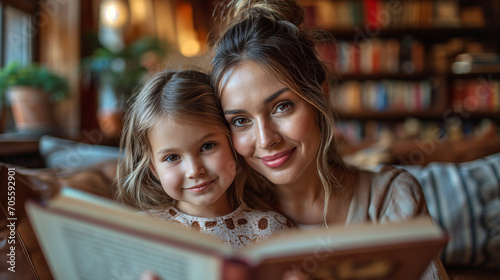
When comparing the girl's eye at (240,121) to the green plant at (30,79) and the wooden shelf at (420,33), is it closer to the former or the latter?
the green plant at (30,79)

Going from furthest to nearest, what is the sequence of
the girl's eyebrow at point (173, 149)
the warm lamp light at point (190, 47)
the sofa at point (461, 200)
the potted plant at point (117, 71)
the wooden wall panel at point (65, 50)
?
1. the warm lamp light at point (190, 47)
2. the potted plant at point (117, 71)
3. the wooden wall panel at point (65, 50)
4. the sofa at point (461, 200)
5. the girl's eyebrow at point (173, 149)

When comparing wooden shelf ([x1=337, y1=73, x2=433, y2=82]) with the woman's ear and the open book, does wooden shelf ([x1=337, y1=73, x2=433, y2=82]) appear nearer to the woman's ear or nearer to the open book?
the woman's ear

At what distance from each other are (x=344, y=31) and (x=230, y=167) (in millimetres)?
3155

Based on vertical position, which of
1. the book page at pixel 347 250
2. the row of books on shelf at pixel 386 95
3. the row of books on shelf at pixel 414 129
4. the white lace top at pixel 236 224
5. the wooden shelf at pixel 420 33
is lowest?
the row of books on shelf at pixel 414 129

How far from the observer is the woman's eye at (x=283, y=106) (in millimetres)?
1041

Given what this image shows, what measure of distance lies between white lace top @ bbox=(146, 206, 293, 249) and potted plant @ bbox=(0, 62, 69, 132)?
1546 millimetres

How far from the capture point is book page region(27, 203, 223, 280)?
0.56 m

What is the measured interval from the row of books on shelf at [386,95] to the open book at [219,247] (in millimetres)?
3371

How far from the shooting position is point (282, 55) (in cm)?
106

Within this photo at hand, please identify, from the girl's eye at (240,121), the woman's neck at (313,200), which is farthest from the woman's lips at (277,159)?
the woman's neck at (313,200)

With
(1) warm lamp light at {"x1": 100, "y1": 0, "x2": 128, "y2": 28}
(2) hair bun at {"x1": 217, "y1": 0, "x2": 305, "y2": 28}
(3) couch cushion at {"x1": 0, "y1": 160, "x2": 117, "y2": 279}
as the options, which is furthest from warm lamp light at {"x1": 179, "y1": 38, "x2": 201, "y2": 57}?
(3) couch cushion at {"x1": 0, "y1": 160, "x2": 117, "y2": 279}

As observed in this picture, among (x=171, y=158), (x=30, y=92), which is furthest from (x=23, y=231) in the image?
(x=30, y=92)

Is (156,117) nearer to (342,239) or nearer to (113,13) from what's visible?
(342,239)

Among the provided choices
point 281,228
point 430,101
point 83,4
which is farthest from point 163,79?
point 430,101
